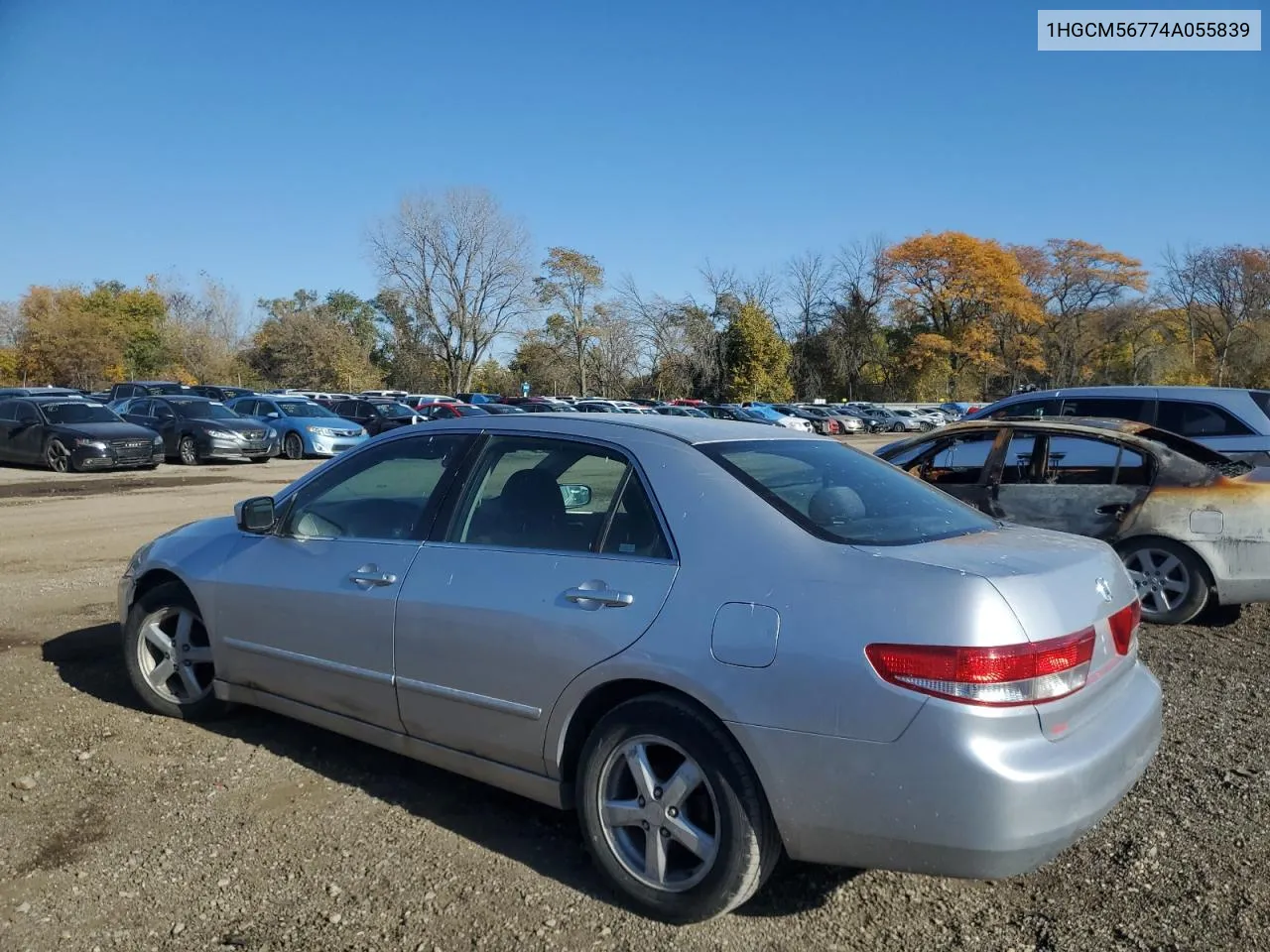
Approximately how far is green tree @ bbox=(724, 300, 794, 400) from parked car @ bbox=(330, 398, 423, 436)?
34.2 metres

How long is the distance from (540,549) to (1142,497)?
502 centimetres

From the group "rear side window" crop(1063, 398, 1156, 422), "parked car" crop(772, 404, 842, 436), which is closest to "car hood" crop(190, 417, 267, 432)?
"rear side window" crop(1063, 398, 1156, 422)

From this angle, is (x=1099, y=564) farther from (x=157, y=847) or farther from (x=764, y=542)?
(x=157, y=847)

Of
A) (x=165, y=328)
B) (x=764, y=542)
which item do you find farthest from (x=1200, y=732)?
(x=165, y=328)

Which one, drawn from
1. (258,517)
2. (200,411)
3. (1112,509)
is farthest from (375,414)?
(258,517)

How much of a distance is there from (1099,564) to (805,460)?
108 centimetres

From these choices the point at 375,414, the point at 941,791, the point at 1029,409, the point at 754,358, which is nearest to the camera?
the point at 941,791

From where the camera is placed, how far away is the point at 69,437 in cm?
1958

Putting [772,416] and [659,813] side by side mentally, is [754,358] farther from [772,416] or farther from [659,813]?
[659,813]

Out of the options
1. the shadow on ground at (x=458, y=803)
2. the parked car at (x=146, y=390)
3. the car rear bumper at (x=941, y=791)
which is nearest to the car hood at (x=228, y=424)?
the parked car at (x=146, y=390)

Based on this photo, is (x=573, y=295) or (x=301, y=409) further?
(x=573, y=295)

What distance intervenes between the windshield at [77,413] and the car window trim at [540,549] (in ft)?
64.6

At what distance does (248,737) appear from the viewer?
15.0 ft

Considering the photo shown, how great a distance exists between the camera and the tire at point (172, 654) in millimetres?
4684
